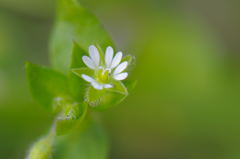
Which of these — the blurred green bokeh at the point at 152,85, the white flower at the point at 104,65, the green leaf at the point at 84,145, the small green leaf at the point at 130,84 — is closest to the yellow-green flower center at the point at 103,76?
the white flower at the point at 104,65

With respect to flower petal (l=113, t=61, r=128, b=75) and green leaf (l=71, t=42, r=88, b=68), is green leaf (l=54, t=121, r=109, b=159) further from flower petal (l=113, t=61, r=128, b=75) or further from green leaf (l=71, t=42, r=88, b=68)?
flower petal (l=113, t=61, r=128, b=75)

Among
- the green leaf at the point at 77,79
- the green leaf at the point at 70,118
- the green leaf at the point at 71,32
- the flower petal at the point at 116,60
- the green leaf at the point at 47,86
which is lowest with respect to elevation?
the green leaf at the point at 70,118

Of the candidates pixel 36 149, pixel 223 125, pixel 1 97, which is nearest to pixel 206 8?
pixel 223 125

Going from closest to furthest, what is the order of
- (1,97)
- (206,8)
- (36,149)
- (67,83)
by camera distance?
(36,149) < (67,83) < (1,97) < (206,8)

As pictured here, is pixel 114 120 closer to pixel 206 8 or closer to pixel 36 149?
pixel 36 149

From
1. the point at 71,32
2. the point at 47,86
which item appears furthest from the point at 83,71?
the point at 71,32

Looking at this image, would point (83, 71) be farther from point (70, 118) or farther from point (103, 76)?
point (70, 118)

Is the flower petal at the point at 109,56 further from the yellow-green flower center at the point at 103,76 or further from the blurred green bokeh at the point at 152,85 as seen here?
the blurred green bokeh at the point at 152,85

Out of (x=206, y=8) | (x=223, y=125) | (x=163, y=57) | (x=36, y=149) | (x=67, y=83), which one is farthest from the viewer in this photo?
(x=206, y=8)
